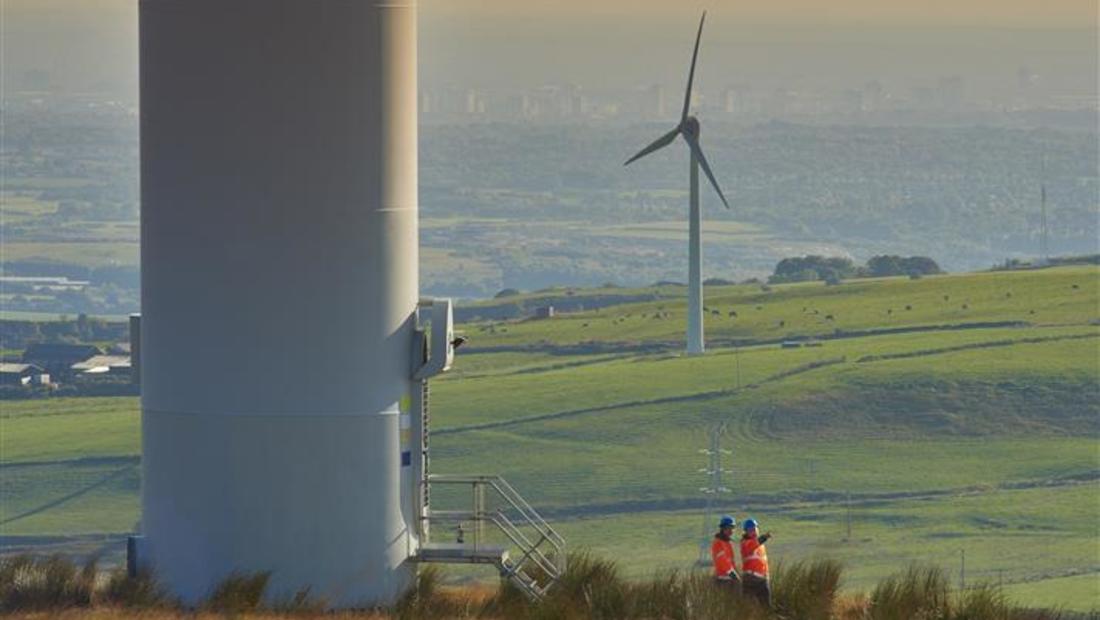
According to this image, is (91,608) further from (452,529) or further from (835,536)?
(835,536)

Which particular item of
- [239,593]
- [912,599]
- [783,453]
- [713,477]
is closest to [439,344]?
[239,593]

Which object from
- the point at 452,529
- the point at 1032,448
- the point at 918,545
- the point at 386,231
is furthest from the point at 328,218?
the point at 1032,448

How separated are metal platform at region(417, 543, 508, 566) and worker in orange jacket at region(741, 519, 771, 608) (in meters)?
2.67

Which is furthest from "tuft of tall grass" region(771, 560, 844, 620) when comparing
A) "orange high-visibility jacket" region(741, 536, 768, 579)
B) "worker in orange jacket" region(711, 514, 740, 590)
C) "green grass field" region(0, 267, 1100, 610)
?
"green grass field" region(0, 267, 1100, 610)

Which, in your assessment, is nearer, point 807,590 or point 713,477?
point 807,590

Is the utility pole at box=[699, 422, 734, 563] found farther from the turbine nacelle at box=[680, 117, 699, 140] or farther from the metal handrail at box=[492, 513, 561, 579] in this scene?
the metal handrail at box=[492, 513, 561, 579]

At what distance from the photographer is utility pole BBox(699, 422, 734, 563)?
142125 mm

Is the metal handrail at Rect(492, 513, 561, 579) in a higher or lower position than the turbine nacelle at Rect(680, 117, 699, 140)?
lower

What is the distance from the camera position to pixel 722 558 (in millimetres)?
27938

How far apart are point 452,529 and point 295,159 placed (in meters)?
7.26

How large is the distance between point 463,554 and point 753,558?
3.28m

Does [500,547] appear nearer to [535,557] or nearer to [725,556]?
[535,557]

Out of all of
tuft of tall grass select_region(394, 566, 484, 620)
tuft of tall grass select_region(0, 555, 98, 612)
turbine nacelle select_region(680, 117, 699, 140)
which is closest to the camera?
tuft of tall grass select_region(394, 566, 484, 620)

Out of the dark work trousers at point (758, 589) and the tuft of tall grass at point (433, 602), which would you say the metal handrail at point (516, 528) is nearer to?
the tuft of tall grass at point (433, 602)
